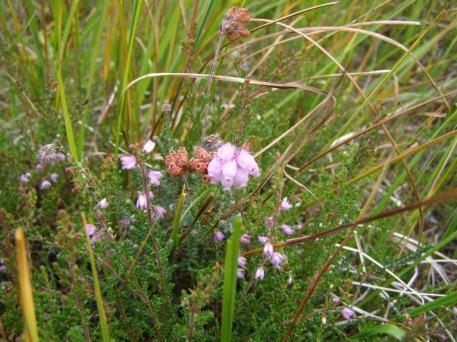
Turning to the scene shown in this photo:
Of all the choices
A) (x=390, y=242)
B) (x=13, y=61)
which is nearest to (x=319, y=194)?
(x=390, y=242)

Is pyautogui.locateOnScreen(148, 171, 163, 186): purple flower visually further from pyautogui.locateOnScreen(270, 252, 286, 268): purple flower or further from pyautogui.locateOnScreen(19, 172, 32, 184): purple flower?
pyautogui.locateOnScreen(19, 172, 32, 184): purple flower

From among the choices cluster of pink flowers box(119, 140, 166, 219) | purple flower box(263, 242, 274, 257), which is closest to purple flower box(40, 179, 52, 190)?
cluster of pink flowers box(119, 140, 166, 219)

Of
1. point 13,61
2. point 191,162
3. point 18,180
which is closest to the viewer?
point 191,162

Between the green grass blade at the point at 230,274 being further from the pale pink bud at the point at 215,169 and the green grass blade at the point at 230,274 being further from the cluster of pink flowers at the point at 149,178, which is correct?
the cluster of pink flowers at the point at 149,178

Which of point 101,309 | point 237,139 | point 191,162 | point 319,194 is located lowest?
point 101,309

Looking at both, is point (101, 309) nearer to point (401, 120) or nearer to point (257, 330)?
point (257, 330)

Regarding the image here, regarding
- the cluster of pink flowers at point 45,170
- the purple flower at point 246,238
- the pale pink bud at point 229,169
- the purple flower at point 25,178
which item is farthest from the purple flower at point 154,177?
the purple flower at point 25,178
